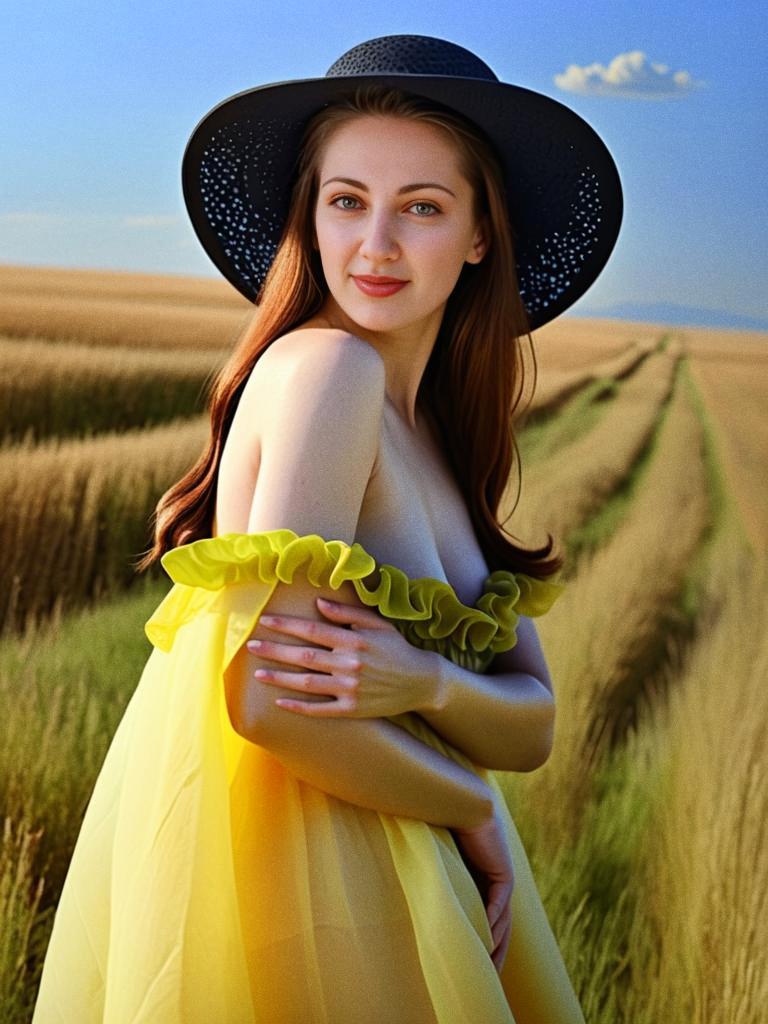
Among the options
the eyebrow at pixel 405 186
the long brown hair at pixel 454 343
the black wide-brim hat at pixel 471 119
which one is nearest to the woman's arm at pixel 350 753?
the long brown hair at pixel 454 343

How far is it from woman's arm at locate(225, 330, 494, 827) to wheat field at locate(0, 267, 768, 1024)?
3.59 ft

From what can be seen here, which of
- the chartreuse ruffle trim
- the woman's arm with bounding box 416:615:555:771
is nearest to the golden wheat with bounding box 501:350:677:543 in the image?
the woman's arm with bounding box 416:615:555:771

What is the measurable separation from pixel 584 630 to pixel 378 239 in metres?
1.64

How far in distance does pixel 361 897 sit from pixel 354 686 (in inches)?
7.8

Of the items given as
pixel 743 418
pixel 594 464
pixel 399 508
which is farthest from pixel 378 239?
pixel 743 418

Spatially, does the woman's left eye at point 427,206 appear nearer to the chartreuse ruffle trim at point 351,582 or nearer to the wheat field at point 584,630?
the chartreuse ruffle trim at point 351,582

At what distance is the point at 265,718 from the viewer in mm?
1050

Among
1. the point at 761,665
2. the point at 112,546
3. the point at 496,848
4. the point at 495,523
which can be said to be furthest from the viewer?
the point at 112,546

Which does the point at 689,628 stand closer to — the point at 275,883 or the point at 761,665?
the point at 761,665

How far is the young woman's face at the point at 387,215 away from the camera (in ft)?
3.96

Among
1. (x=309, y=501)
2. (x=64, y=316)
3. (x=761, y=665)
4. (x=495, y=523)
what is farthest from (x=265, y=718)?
(x=64, y=316)

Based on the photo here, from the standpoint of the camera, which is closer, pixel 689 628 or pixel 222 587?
pixel 222 587

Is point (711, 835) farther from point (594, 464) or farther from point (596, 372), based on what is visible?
point (596, 372)

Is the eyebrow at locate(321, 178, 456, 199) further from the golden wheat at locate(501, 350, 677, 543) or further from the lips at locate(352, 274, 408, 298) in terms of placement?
the golden wheat at locate(501, 350, 677, 543)
